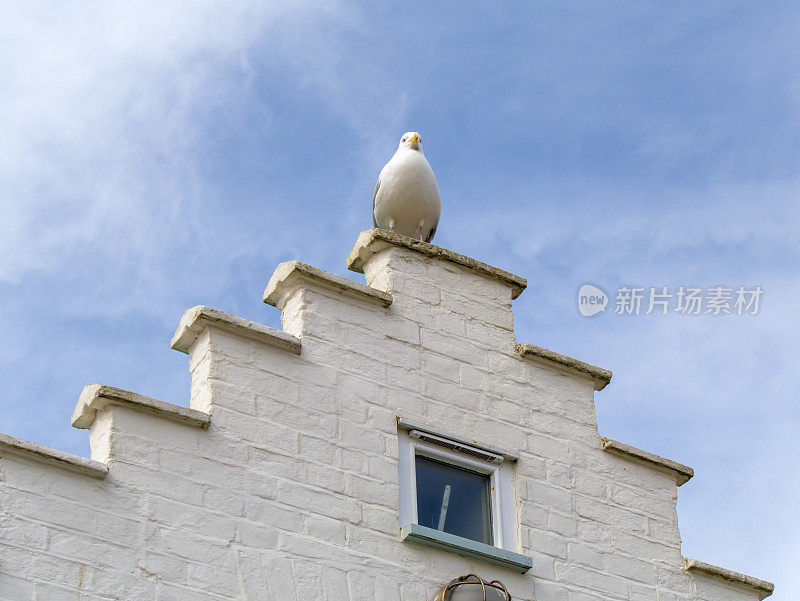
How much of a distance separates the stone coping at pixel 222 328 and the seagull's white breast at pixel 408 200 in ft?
7.24

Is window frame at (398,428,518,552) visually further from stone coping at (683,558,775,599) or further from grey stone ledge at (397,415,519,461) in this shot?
stone coping at (683,558,775,599)

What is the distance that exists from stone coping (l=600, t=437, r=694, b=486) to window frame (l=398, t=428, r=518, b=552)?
0.86m

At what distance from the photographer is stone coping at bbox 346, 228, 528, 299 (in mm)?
9047

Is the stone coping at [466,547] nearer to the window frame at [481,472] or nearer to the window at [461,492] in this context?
the window at [461,492]

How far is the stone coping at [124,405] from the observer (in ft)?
23.8

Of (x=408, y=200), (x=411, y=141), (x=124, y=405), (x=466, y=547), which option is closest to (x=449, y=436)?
(x=466, y=547)

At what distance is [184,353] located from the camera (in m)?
8.15


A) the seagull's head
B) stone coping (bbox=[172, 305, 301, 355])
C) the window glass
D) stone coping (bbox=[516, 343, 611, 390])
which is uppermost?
the seagull's head

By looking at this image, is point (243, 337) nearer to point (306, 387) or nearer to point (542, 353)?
point (306, 387)

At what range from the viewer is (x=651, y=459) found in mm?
9148

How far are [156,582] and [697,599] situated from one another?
371cm

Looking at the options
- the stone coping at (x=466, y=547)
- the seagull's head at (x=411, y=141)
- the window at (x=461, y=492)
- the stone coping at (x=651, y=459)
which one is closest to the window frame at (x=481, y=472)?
the window at (x=461, y=492)

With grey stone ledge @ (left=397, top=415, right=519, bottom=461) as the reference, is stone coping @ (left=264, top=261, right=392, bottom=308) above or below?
above

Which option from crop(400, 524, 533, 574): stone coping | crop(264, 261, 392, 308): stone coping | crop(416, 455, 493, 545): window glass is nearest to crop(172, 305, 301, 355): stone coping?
crop(264, 261, 392, 308): stone coping
